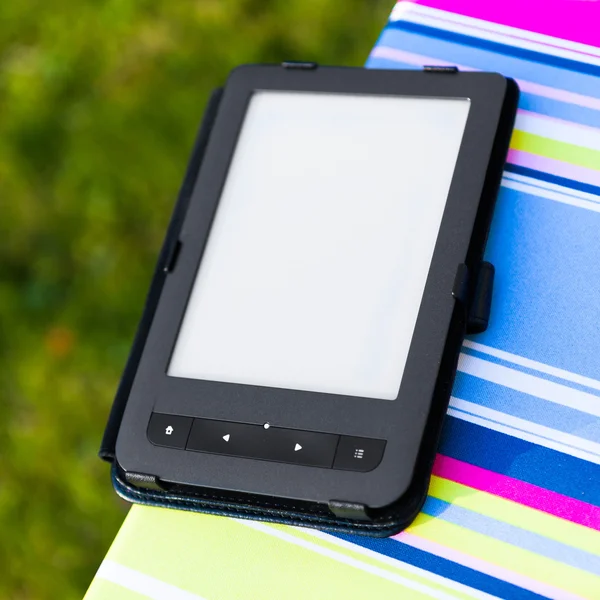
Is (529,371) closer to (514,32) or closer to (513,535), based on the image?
(513,535)

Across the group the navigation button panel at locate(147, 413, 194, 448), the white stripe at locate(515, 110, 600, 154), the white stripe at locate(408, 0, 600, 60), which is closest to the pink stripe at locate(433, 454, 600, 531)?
the navigation button panel at locate(147, 413, 194, 448)

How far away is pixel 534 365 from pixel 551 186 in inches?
6.7

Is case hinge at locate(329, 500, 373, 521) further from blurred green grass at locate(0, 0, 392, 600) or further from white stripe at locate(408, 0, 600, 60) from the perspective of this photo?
blurred green grass at locate(0, 0, 392, 600)

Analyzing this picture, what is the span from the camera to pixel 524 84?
0.78m

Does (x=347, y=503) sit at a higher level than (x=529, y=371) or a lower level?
lower

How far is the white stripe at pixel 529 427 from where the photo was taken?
629mm

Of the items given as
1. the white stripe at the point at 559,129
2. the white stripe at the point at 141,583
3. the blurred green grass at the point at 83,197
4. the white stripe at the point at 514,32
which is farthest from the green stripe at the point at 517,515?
the blurred green grass at the point at 83,197

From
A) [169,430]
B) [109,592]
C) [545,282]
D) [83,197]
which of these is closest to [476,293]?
[545,282]

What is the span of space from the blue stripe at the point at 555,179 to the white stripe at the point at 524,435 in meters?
0.22

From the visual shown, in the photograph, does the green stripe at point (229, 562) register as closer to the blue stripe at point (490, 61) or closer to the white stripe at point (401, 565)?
the white stripe at point (401, 565)

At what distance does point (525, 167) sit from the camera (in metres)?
0.75

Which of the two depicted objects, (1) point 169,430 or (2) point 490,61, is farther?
(2) point 490,61

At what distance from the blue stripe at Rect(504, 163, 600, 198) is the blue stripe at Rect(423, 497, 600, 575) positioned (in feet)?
0.98

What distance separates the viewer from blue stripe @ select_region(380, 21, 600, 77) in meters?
0.77
